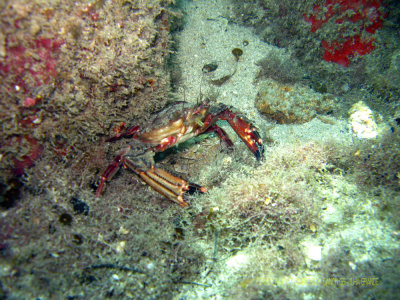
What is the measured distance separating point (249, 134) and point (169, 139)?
68.3 inches

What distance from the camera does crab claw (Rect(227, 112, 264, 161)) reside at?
4.33m

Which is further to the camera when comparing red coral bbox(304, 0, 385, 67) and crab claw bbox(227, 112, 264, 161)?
red coral bbox(304, 0, 385, 67)

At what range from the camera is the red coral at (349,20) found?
5793 mm

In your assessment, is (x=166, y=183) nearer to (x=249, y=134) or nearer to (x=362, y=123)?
(x=249, y=134)

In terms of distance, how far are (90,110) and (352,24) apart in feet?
24.2

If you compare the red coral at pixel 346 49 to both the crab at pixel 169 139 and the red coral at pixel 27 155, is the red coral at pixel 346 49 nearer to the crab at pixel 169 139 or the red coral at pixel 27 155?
the crab at pixel 169 139

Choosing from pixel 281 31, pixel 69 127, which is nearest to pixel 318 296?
pixel 69 127

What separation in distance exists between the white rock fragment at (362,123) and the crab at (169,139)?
2567 millimetres

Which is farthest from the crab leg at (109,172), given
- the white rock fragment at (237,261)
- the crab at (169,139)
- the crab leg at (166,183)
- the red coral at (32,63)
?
the white rock fragment at (237,261)

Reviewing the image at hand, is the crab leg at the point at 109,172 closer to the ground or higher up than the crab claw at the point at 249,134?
higher up

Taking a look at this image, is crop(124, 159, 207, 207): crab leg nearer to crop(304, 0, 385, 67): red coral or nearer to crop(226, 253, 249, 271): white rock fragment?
crop(226, 253, 249, 271): white rock fragment

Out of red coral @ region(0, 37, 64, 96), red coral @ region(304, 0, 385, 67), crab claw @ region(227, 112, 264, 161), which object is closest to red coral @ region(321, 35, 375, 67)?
red coral @ region(304, 0, 385, 67)

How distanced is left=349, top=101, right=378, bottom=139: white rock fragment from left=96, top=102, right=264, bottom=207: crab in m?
2.57

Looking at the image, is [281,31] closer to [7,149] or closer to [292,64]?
[292,64]
